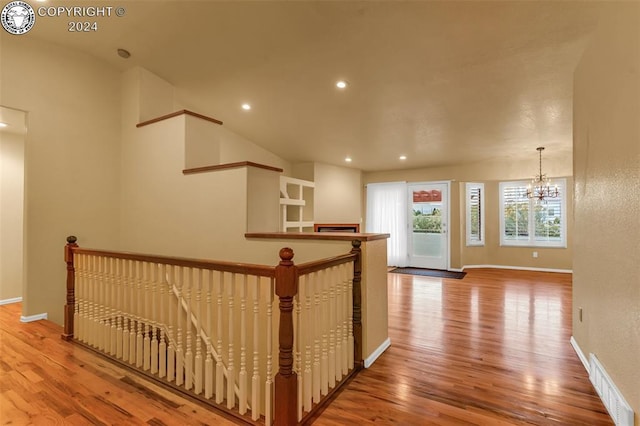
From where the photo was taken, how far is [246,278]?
1.88 m

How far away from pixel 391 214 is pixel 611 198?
18.9 ft

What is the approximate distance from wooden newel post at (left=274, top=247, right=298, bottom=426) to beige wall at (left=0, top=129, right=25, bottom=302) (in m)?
4.50

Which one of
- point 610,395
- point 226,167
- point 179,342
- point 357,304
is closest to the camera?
point 610,395

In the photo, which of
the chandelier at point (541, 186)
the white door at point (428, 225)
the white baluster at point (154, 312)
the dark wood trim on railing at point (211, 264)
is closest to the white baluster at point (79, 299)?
the dark wood trim on railing at point (211, 264)

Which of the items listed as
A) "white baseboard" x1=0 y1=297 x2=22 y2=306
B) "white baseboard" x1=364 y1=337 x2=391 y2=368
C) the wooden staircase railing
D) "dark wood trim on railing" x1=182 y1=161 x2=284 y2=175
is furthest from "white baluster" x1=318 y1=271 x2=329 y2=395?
"white baseboard" x1=0 y1=297 x2=22 y2=306

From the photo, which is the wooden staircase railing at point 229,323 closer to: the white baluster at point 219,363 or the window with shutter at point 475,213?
the white baluster at point 219,363

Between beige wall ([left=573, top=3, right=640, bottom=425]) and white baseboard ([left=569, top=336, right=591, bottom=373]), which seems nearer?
beige wall ([left=573, top=3, right=640, bottom=425])

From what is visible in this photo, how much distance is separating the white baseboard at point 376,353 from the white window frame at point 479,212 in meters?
5.39

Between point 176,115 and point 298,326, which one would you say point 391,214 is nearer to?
point 176,115

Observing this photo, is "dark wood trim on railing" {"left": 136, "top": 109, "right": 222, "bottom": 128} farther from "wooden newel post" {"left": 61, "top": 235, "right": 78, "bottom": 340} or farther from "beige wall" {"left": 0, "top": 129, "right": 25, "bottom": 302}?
"beige wall" {"left": 0, "top": 129, "right": 25, "bottom": 302}

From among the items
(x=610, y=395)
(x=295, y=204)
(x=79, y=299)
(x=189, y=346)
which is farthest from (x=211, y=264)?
(x=610, y=395)

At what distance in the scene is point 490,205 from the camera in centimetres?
754

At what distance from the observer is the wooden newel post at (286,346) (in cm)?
168

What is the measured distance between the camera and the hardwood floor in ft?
5.98
